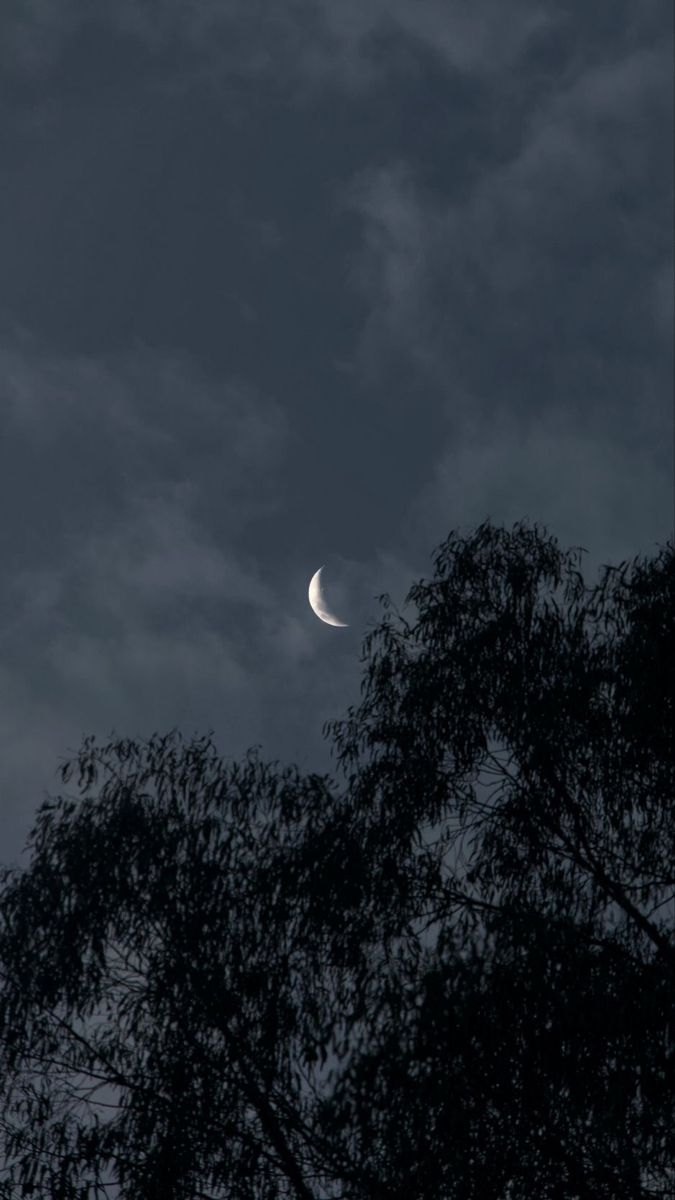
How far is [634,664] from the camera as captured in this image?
1081cm

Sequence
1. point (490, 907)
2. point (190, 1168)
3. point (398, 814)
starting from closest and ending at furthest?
point (190, 1168) < point (490, 907) < point (398, 814)

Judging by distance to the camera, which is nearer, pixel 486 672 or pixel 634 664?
pixel 634 664

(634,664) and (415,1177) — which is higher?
(634,664)

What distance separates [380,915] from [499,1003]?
185cm

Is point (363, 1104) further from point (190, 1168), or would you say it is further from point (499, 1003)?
point (190, 1168)

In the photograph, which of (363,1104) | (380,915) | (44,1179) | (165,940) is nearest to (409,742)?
(380,915)

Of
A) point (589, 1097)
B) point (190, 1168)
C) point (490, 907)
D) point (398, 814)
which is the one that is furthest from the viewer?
point (398, 814)

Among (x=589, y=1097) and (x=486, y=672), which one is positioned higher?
(x=486, y=672)

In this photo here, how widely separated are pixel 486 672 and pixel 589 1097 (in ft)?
14.3

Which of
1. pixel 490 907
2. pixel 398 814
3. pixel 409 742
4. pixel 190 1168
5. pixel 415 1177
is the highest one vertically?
pixel 409 742

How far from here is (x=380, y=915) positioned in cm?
1061

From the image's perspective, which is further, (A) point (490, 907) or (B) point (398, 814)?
(B) point (398, 814)

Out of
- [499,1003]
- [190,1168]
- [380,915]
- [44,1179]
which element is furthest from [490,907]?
[44,1179]

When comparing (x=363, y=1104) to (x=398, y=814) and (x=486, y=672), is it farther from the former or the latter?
(x=486, y=672)
